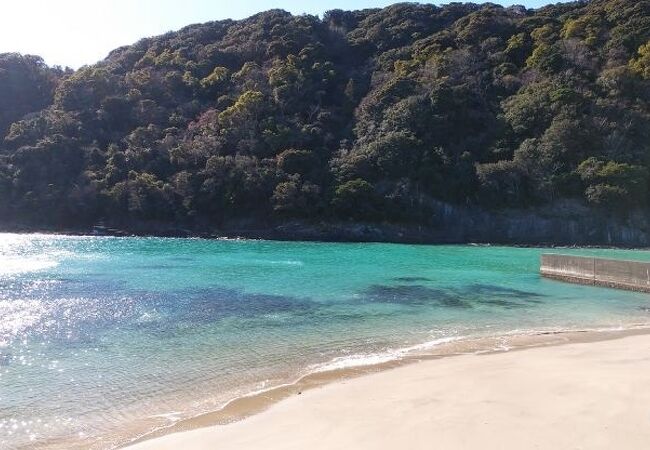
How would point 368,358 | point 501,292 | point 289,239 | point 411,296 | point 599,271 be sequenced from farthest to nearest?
point 289,239, point 599,271, point 501,292, point 411,296, point 368,358

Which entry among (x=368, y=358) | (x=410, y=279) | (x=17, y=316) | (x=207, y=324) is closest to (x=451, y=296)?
(x=410, y=279)

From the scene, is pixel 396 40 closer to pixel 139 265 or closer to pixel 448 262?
pixel 448 262

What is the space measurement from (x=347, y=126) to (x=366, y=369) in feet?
182

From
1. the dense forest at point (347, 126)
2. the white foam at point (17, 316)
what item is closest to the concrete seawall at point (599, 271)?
the white foam at point (17, 316)

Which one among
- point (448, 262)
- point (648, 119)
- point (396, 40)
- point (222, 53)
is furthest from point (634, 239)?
point (222, 53)

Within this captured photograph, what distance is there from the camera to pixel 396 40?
7588cm

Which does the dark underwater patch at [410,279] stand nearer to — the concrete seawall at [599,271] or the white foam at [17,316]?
the concrete seawall at [599,271]

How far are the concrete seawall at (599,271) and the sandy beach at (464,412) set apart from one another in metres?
13.0

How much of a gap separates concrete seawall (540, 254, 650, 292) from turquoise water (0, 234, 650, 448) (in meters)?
0.93

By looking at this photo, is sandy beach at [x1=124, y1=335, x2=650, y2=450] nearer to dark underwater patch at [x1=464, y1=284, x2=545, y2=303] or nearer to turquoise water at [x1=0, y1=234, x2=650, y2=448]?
turquoise water at [x1=0, y1=234, x2=650, y2=448]

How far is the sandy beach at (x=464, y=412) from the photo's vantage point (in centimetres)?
576

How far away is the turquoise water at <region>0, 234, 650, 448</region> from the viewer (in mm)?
7609

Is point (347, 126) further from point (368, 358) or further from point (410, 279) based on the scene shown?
point (368, 358)

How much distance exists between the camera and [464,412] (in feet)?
21.8
